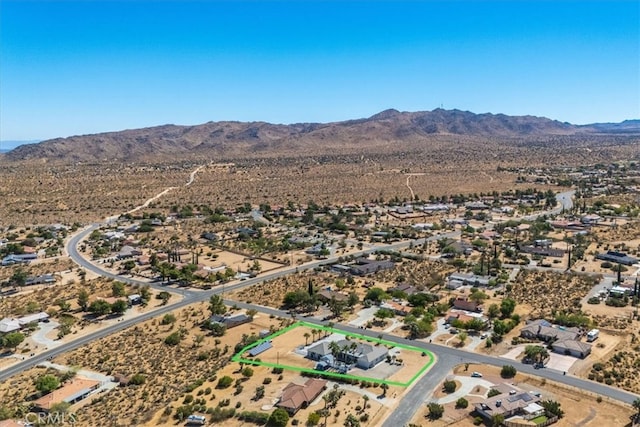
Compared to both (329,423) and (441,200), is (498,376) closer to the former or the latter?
(329,423)

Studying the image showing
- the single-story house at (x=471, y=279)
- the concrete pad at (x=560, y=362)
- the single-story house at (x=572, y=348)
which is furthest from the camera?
the single-story house at (x=471, y=279)

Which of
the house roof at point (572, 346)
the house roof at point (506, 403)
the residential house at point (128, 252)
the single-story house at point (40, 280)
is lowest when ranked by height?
the house roof at point (506, 403)

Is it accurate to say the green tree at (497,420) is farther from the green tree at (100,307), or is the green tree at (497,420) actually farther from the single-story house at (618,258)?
the single-story house at (618,258)

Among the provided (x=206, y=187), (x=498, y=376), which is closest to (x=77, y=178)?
(x=206, y=187)

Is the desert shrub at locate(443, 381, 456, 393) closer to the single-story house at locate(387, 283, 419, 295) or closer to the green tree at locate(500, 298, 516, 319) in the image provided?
the green tree at locate(500, 298, 516, 319)

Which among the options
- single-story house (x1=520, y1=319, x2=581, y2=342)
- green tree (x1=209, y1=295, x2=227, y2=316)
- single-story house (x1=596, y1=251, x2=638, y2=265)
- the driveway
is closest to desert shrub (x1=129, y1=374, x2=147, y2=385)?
the driveway

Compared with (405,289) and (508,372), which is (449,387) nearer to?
(508,372)

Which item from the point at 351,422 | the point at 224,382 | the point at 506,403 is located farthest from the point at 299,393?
the point at 506,403

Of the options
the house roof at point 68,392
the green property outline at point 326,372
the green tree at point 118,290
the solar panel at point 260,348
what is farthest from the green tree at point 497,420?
the green tree at point 118,290
